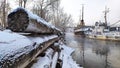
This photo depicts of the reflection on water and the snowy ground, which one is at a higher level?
the snowy ground

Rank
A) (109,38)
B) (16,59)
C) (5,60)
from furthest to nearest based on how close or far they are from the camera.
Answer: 1. (109,38)
2. (16,59)
3. (5,60)

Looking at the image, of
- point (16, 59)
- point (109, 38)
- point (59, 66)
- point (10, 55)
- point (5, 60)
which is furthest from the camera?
point (109, 38)

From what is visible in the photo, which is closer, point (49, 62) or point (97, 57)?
point (49, 62)

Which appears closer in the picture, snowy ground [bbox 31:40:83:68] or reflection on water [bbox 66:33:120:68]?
snowy ground [bbox 31:40:83:68]

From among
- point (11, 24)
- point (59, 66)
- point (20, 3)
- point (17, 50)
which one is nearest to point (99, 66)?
point (59, 66)

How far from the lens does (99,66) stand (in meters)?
9.23

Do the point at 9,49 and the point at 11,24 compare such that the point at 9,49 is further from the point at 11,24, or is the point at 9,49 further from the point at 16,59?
the point at 11,24

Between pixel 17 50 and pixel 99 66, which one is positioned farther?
pixel 99 66

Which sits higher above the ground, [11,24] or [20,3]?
[20,3]

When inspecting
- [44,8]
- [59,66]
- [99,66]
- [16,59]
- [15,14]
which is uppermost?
[44,8]

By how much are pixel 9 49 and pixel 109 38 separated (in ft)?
114

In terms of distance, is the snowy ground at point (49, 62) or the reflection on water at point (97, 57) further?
the reflection on water at point (97, 57)

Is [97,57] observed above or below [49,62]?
below

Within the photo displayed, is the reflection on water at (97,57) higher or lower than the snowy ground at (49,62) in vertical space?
lower
